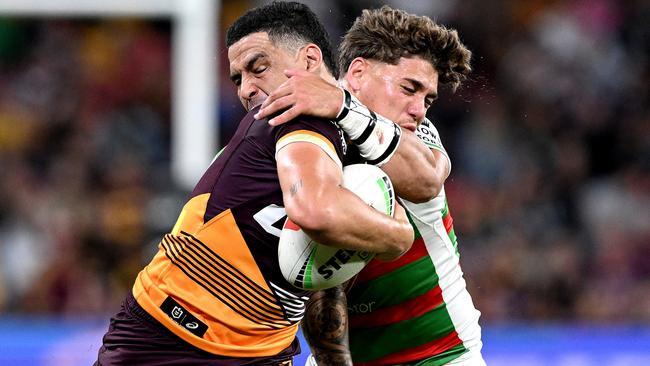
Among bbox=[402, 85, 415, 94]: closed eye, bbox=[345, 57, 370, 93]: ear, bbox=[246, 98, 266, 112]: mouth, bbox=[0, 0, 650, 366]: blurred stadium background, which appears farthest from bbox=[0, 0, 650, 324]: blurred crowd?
bbox=[246, 98, 266, 112]: mouth

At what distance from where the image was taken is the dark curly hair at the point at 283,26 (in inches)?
164

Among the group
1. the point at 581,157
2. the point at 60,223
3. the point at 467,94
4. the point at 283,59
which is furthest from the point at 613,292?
the point at 283,59

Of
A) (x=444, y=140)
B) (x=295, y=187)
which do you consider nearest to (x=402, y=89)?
(x=295, y=187)

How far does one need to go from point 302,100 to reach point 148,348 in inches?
Result: 38.0

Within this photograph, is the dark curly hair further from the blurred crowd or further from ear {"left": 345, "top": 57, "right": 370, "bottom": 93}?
the blurred crowd

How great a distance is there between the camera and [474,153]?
10.6 meters

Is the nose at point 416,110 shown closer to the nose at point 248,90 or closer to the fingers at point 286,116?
the nose at point 248,90

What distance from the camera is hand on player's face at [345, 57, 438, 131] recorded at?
14.5 ft

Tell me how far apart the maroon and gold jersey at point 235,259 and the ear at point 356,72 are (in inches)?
→ 29.8

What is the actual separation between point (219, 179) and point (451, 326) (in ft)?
4.16

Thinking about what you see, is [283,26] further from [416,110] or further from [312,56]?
[416,110]

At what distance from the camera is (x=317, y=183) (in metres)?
3.49

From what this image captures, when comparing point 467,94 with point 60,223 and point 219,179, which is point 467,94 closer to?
point 60,223

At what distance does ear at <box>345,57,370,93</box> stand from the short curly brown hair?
0.09 feet
